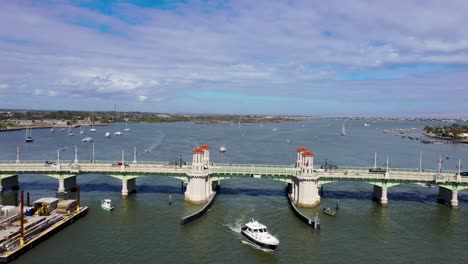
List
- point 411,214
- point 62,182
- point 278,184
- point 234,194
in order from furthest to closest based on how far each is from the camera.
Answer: point 278,184, point 234,194, point 62,182, point 411,214

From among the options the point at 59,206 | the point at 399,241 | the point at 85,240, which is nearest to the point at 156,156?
the point at 59,206

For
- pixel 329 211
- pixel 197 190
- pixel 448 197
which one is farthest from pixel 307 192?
pixel 448 197

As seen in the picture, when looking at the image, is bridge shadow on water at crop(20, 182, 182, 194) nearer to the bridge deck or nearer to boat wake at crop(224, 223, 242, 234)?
the bridge deck

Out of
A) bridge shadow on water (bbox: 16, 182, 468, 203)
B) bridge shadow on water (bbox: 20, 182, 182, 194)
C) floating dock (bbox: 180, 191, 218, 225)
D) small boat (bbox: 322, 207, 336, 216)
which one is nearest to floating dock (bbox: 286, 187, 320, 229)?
small boat (bbox: 322, 207, 336, 216)

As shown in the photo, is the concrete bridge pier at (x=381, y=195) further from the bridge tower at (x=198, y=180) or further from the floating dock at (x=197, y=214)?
the bridge tower at (x=198, y=180)

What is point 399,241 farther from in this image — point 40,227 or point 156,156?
point 156,156

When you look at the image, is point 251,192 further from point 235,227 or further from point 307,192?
point 235,227
